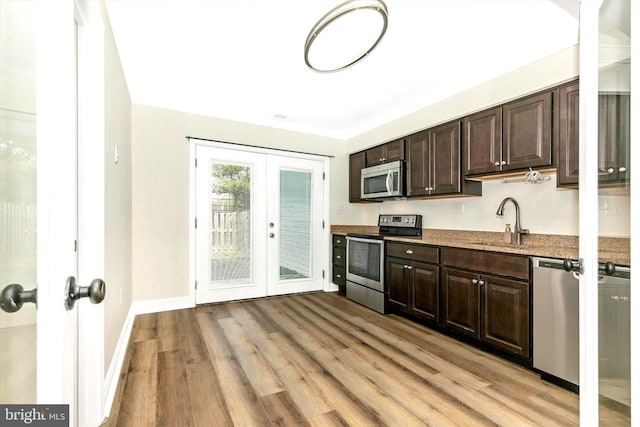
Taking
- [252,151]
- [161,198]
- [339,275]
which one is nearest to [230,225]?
[161,198]

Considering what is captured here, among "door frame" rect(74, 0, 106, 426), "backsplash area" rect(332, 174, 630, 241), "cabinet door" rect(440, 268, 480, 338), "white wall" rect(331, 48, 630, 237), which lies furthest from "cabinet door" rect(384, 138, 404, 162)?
"door frame" rect(74, 0, 106, 426)

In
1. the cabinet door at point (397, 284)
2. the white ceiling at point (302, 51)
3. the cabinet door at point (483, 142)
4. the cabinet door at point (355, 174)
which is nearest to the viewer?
the white ceiling at point (302, 51)

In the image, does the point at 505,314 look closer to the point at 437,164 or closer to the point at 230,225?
the point at 437,164

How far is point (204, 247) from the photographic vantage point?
12.5ft

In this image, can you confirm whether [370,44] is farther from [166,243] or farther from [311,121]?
[166,243]

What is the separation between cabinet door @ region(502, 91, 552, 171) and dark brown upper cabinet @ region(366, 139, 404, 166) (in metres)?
1.32

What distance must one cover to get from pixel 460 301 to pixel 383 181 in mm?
1848

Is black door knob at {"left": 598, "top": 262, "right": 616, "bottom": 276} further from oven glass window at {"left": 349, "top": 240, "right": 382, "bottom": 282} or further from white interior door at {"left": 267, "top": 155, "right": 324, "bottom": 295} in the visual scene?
white interior door at {"left": 267, "top": 155, "right": 324, "bottom": 295}

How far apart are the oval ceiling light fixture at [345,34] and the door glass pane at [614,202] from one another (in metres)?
1.10

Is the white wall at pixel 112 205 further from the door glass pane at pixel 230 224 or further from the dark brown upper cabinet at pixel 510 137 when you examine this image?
the dark brown upper cabinet at pixel 510 137

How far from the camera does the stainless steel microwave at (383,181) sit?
12.4 ft

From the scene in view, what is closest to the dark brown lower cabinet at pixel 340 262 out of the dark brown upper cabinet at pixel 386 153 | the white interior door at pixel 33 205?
the dark brown upper cabinet at pixel 386 153

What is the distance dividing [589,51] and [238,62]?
2512 mm

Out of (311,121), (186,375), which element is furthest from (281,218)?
(186,375)
